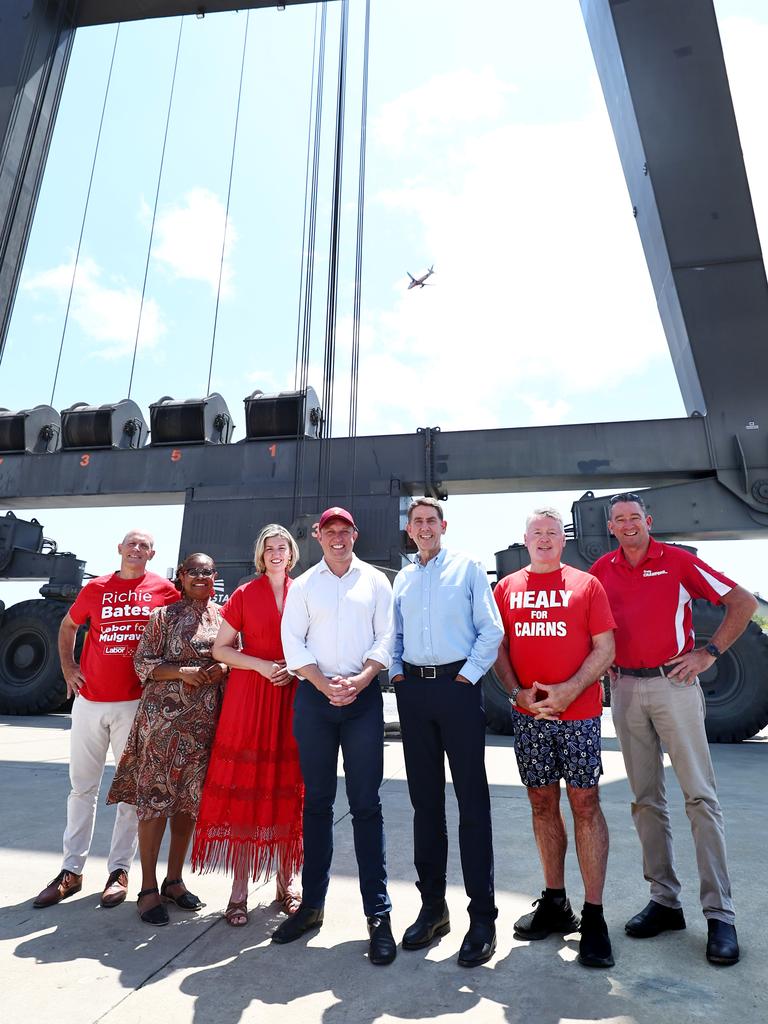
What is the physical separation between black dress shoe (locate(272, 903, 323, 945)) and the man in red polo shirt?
120 cm

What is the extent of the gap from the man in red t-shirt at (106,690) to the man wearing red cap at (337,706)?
931 mm

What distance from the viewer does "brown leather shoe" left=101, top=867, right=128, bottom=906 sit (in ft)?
8.72

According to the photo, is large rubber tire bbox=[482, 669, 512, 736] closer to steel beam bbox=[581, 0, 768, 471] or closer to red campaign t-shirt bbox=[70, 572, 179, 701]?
steel beam bbox=[581, 0, 768, 471]

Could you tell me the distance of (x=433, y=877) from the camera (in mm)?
2406

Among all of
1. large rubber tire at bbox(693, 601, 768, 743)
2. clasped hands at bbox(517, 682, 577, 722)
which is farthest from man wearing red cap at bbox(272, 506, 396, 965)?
large rubber tire at bbox(693, 601, 768, 743)

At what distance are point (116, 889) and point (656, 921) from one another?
7.36 feet

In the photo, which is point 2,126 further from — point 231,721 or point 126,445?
point 231,721

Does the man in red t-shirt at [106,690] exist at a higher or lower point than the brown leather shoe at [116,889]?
higher

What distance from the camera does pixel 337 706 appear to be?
2.48 m

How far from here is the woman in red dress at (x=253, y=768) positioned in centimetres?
259

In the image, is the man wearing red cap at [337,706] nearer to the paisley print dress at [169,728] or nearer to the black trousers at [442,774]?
the black trousers at [442,774]

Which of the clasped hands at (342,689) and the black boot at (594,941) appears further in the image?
the clasped hands at (342,689)

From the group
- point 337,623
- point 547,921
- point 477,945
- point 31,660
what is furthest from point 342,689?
point 31,660

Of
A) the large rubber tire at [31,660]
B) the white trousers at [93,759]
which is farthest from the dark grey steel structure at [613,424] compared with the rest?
the white trousers at [93,759]
